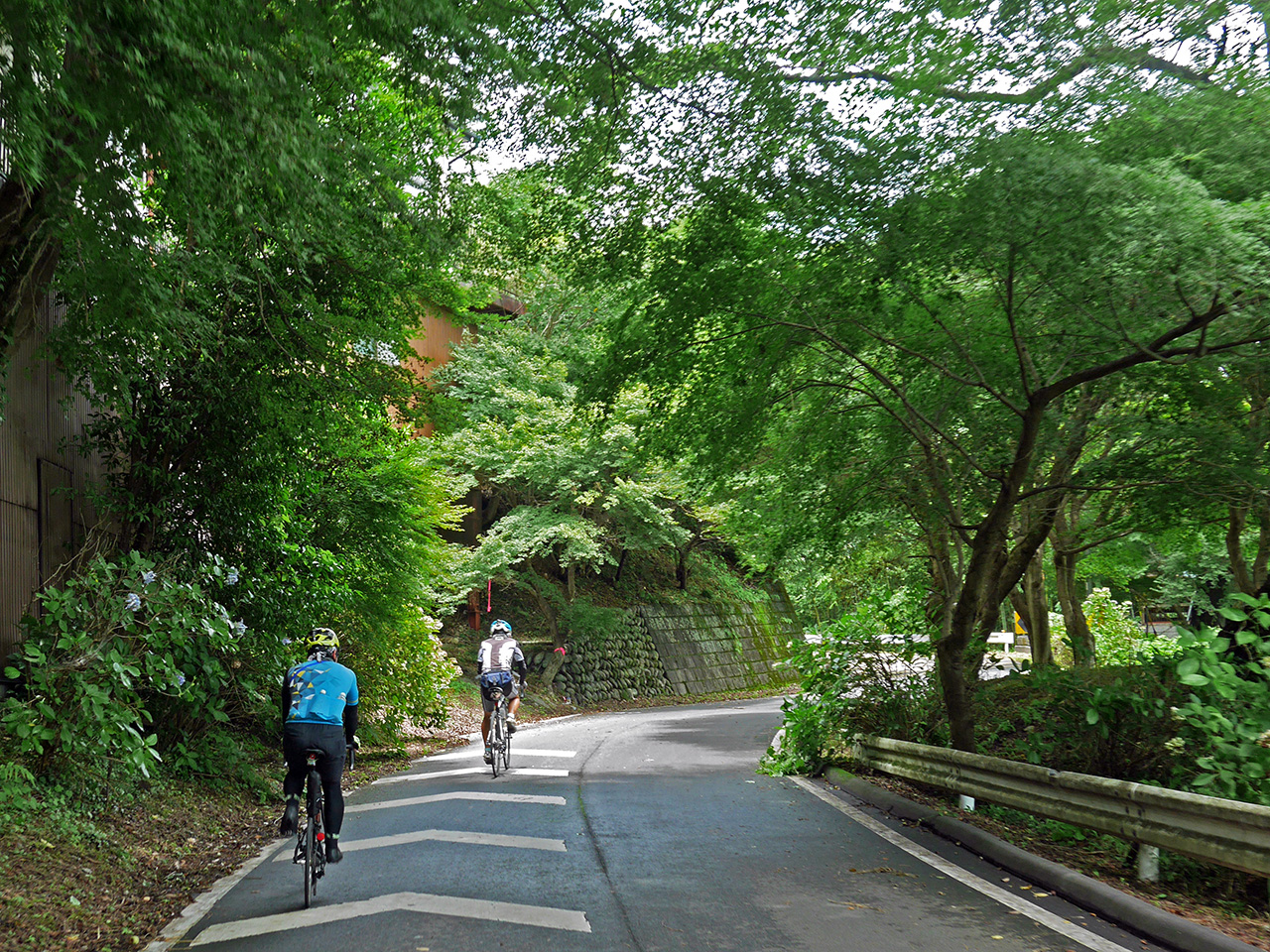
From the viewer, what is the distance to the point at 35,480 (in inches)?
403

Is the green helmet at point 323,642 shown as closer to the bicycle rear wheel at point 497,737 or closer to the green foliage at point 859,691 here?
the bicycle rear wheel at point 497,737

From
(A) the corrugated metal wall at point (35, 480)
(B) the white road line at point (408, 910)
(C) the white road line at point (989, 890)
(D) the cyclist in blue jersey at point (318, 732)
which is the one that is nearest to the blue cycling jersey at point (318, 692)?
(D) the cyclist in blue jersey at point (318, 732)

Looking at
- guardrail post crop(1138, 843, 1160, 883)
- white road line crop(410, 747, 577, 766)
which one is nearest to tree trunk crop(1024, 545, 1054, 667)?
white road line crop(410, 747, 577, 766)

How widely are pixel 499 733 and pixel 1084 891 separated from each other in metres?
8.60

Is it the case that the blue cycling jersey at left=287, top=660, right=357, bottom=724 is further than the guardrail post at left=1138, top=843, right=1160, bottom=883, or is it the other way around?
the blue cycling jersey at left=287, top=660, right=357, bottom=724

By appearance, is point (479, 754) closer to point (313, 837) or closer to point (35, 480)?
point (35, 480)

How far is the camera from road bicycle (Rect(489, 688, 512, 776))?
13.8 m

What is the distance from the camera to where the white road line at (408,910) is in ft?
20.2

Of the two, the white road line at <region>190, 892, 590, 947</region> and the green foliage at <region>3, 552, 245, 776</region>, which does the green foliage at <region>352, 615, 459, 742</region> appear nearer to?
the green foliage at <region>3, 552, 245, 776</region>

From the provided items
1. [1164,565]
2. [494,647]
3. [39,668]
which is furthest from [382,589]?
[1164,565]

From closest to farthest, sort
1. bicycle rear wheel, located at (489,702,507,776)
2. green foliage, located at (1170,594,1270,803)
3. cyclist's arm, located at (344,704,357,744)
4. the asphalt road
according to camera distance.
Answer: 1. the asphalt road
2. green foliage, located at (1170,594,1270,803)
3. cyclist's arm, located at (344,704,357,744)
4. bicycle rear wheel, located at (489,702,507,776)

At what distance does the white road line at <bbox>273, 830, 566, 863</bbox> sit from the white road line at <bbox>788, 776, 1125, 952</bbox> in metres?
2.76

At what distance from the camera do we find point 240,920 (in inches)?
254

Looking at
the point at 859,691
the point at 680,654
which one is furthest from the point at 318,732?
the point at 680,654
